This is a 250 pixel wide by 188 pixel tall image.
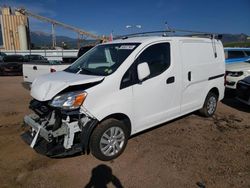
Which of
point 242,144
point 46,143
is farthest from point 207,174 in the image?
point 46,143

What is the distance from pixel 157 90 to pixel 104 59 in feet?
3.71

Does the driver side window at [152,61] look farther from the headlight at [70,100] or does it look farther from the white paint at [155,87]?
the headlight at [70,100]

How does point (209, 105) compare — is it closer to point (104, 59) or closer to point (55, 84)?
point (104, 59)

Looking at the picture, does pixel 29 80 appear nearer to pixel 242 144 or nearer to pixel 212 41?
pixel 212 41

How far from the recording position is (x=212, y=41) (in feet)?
18.8

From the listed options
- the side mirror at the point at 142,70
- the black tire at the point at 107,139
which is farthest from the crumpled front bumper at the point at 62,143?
A: the side mirror at the point at 142,70

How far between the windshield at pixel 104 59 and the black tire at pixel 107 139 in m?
0.81

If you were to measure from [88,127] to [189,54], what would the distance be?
2.71m

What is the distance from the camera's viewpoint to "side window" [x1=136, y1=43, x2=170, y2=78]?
4176mm

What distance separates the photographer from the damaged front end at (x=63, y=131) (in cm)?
340

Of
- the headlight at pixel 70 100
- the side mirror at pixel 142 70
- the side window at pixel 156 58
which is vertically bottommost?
the headlight at pixel 70 100

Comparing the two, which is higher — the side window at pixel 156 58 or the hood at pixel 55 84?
the side window at pixel 156 58

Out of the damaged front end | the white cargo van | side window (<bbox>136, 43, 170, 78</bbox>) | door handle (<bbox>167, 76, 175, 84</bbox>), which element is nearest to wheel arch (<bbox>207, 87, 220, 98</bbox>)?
the white cargo van

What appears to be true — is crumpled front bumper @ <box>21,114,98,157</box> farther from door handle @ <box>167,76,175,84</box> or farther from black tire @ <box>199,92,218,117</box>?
black tire @ <box>199,92,218,117</box>
